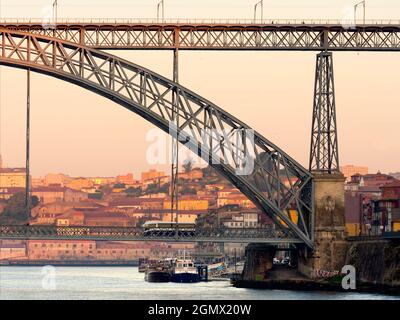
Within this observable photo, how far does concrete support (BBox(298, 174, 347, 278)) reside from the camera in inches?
4001

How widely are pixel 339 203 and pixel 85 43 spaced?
18.8m

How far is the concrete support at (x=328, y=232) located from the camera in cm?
10162

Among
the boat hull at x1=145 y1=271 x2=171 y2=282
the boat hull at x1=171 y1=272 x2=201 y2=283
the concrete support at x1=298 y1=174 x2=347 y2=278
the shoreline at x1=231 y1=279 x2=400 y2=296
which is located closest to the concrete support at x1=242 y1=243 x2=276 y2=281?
the shoreline at x1=231 y1=279 x2=400 y2=296

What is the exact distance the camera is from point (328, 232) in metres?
102

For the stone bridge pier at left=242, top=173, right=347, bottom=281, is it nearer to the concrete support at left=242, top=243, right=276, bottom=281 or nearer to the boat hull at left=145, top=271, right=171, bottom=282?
the concrete support at left=242, top=243, right=276, bottom=281

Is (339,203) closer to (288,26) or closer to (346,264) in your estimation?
(346,264)

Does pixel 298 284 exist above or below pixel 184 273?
below

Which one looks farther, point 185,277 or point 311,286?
point 185,277

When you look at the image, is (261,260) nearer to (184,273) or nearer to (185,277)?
(185,277)

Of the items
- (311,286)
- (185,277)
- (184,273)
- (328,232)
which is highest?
(328,232)

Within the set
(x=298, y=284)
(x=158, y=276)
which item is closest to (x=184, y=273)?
(x=158, y=276)

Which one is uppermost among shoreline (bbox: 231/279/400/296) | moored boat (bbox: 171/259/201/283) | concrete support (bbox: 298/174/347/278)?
concrete support (bbox: 298/174/347/278)

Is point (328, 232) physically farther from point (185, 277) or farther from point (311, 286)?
point (185, 277)
